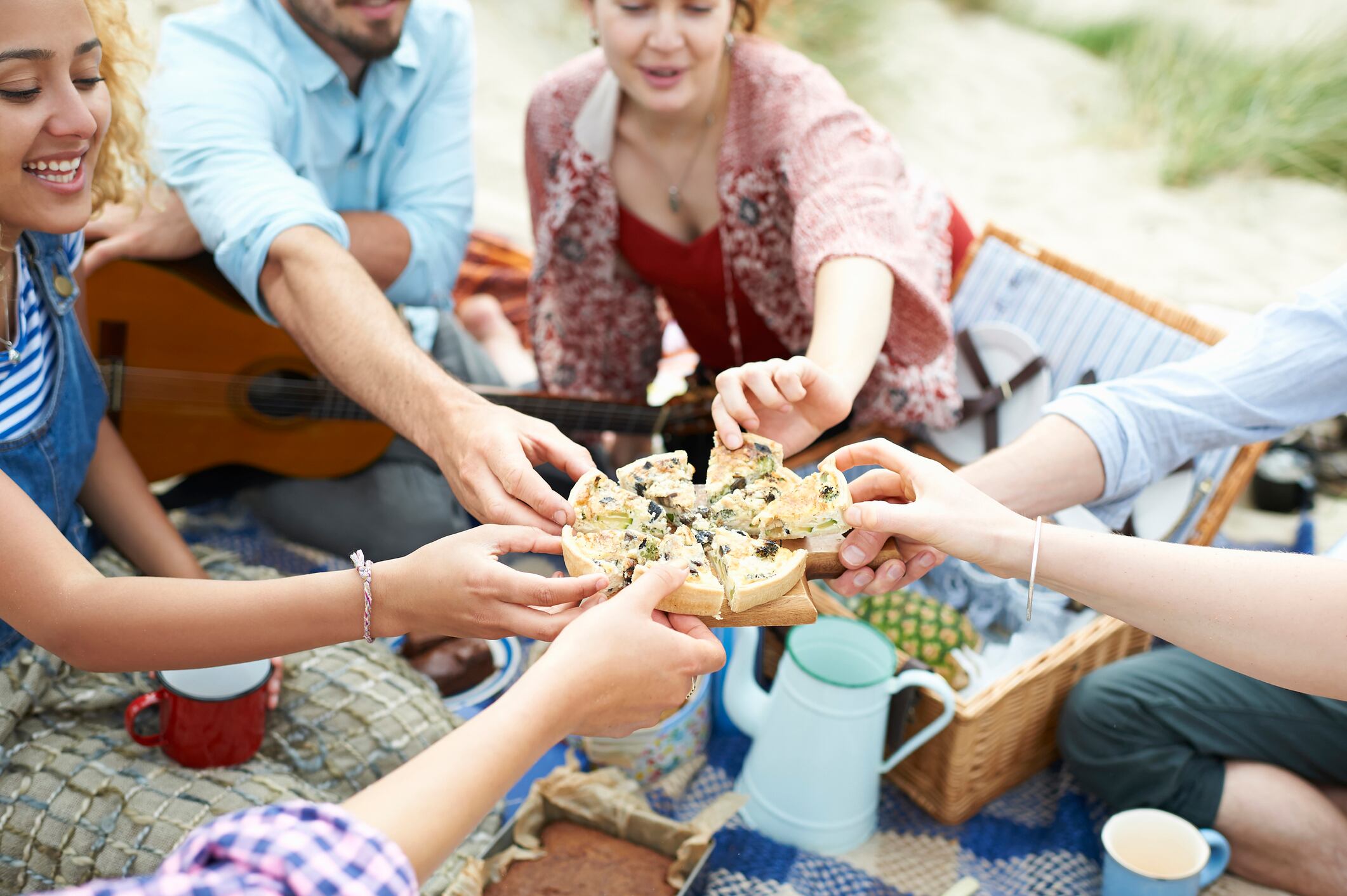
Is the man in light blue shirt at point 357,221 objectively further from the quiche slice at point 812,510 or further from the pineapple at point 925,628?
the pineapple at point 925,628

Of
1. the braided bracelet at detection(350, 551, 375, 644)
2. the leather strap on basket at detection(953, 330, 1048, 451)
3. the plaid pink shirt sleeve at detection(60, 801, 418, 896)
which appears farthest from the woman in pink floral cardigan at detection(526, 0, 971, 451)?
the plaid pink shirt sleeve at detection(60, 801, 418, 896)

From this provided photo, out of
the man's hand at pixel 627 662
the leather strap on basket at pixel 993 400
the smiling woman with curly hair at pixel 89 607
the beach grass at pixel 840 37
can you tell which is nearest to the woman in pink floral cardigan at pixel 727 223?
the leather strap on basket at pixel 993 400

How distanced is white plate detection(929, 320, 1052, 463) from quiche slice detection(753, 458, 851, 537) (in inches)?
67.4

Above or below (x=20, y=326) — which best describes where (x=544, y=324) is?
below

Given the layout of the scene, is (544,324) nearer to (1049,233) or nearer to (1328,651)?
(1328,651)

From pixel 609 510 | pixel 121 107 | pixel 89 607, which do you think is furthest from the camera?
pixel 121 107

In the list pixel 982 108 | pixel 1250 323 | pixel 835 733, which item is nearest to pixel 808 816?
pixel 835 733

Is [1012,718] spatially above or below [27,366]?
below

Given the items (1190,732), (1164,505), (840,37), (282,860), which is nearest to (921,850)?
(1190,732)

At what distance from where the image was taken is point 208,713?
2.31 m

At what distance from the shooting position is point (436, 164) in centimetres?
376

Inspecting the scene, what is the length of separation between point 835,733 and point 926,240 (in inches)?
61.3

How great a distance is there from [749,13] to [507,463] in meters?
2.00

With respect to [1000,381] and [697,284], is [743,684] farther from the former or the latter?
[1000,381]
